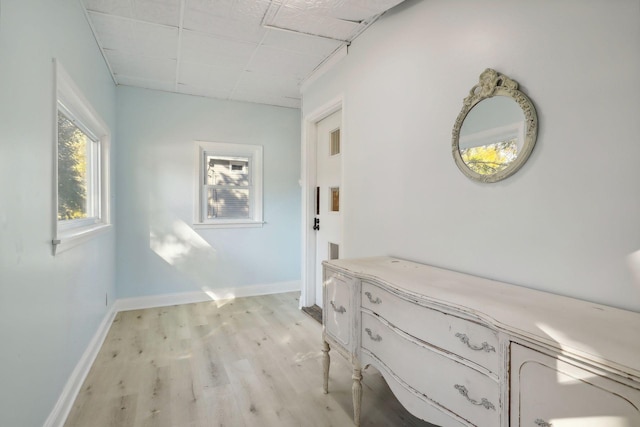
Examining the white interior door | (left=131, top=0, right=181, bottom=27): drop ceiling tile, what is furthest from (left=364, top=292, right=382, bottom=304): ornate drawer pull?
(left=131, top=0, right=181, bottom=27): drop ceiling tile

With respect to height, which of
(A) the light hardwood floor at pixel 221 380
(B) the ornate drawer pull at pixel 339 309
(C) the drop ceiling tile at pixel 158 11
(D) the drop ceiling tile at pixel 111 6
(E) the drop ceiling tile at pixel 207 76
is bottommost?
(A) the light hardwood floor at pixel 221 380

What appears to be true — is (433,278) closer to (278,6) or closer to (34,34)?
(278,6)

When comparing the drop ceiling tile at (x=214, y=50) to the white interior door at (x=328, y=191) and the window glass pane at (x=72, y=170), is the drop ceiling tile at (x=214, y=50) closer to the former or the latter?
the white interior door at (x=328, y=191)

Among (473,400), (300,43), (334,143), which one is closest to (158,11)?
(300,43)

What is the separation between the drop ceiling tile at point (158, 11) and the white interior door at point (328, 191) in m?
1.50

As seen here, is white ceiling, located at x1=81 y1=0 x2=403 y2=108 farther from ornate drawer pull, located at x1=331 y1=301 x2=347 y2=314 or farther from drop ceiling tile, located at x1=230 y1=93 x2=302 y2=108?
ornate drawer pull, located at x1=331 y1=301 x2=347 y2=314

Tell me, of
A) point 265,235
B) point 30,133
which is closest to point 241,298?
point 265,235

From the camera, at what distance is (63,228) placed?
2.16m

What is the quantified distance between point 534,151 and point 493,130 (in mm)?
231

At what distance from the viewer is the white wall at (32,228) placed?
1228mm

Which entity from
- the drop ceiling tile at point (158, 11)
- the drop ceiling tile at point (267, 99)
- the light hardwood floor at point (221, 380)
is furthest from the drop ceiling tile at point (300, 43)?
the light hardwood floor at point (221, 380)

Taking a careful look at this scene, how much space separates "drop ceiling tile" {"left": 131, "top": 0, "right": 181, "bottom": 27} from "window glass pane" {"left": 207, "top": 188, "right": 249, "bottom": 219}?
204 centimetres

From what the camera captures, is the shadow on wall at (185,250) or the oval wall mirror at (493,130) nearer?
the oval wall mirror at (493,130)

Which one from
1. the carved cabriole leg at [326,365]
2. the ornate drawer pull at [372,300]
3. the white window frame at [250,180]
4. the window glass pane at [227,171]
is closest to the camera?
the ornate drawer pull at [372,300]
